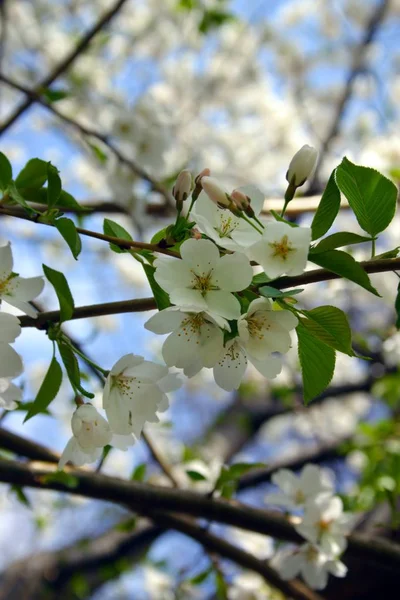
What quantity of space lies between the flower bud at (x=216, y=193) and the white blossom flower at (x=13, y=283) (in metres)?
0.20

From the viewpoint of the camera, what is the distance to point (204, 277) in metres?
0.56

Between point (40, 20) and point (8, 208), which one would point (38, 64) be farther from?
point (8, 208)

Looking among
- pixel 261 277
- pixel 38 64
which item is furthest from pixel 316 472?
pixel 38 64

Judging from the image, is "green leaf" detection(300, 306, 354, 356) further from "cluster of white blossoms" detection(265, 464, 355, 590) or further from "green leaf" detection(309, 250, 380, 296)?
"cluster of white blossoms" detection(265, 464, 355, 590)

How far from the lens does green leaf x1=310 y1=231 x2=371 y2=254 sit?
0.55 meters

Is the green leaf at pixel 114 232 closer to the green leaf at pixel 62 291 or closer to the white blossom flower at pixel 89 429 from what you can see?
the green leaf at pixel 62 291

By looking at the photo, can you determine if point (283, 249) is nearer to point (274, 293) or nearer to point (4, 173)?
point (274, 293)

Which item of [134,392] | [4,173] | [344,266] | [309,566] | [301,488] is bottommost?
[309,566]

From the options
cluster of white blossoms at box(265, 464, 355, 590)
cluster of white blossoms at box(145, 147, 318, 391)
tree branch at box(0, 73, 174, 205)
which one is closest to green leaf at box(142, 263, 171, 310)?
cluster of white blossoms at box(145, 147, 318, 391)

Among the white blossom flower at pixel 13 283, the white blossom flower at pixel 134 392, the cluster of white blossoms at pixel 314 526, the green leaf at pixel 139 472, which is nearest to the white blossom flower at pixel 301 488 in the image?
the cluster of white blossoms at pixel 314 526

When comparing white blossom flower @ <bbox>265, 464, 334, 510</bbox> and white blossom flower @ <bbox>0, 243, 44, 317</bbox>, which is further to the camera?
white blossom flower @ <bbox>265, 464, 334, 510</bbox>

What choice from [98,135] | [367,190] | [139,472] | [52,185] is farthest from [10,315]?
[98,135]

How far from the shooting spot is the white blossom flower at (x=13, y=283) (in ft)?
2.08

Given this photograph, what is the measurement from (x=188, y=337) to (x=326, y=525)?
690 mm
